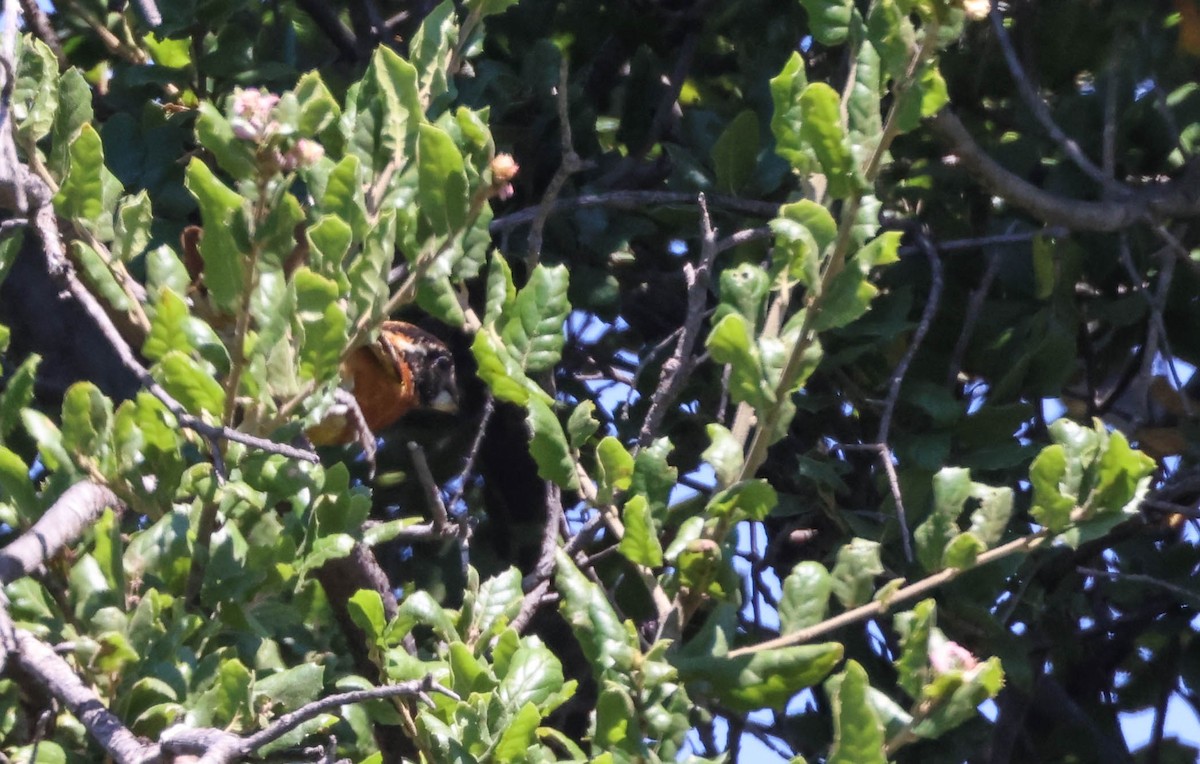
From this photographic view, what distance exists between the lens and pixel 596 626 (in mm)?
1432

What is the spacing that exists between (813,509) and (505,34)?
0.98 m

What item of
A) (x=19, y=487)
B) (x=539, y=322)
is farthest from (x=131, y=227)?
(x=539, y=322)

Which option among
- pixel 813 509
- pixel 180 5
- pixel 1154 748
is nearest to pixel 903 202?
pixel 813 509

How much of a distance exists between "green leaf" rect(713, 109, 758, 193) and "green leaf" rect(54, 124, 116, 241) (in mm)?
1004

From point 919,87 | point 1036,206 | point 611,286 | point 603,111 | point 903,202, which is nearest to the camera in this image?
point 919,87

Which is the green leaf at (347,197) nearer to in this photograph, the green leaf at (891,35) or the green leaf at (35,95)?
the green leaf at (35,95)

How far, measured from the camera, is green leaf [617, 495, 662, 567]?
1454 millimetres

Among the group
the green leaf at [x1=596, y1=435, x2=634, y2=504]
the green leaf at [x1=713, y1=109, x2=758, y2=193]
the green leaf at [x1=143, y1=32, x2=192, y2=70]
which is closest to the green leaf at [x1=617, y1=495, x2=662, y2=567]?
the green leaf at [x1=596, y1=435, x2=634, y2=504]

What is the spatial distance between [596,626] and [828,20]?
0.61 metres

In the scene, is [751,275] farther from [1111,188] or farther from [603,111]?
[603,111]

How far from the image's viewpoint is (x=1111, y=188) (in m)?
2.17

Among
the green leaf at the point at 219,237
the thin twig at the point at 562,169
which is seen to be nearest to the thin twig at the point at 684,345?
the thin twig at the point at 562,169

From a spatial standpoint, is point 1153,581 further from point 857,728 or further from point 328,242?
point 328,242

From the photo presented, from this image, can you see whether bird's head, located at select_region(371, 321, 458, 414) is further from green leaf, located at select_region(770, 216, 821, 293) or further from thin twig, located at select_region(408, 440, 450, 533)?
green leaf, located at select_region(770, 216, 821, 293)
